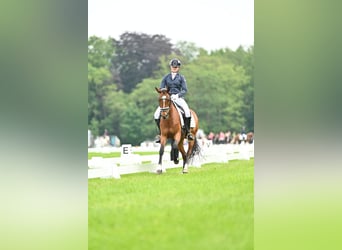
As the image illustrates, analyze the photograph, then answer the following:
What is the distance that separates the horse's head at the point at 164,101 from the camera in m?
5.38

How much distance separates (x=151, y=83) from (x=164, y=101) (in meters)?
0.19

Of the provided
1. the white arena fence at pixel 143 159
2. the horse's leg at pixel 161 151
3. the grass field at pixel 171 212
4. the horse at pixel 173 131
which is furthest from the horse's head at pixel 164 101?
the grass field at pixel 171 212

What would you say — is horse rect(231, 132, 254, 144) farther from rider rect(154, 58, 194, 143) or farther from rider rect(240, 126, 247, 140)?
rider rect(154, 58, 194, 143)

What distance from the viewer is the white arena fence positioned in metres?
5.19

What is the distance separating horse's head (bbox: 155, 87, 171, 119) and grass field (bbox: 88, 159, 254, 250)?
0.53m

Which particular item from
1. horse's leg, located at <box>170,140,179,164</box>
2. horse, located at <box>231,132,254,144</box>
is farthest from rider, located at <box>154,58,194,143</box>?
horse, located at <box>231,132,254,144</box>

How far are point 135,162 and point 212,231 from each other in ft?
2.89

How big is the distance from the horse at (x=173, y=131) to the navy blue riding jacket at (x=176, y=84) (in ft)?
0.14
